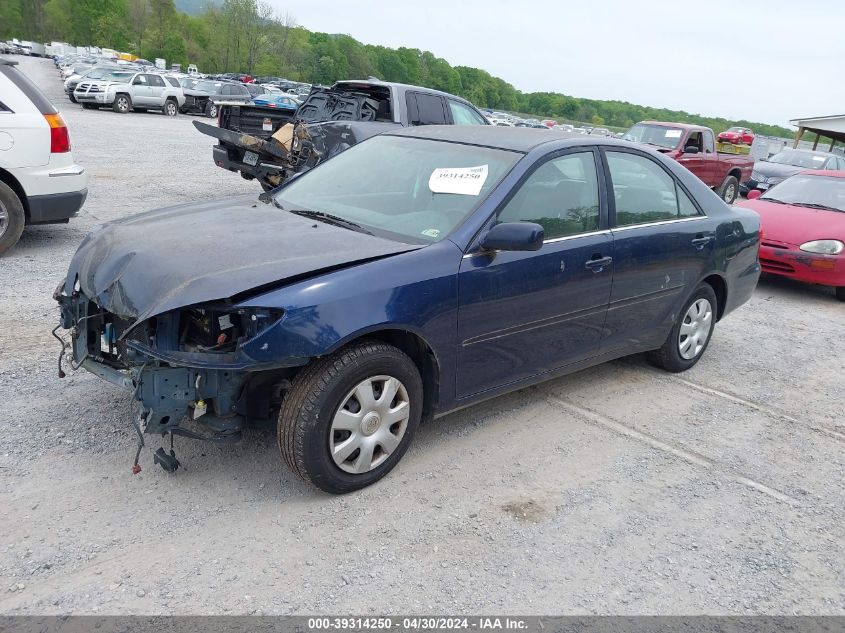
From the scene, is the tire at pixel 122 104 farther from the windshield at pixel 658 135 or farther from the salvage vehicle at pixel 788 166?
the salvage vehicle at pixel 788 166

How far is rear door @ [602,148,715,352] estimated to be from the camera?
15.0 feet

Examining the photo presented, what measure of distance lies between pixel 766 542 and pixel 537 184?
7.00ft

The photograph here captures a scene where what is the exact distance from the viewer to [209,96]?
3241 cm

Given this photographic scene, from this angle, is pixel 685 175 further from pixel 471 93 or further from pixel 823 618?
pixel 471 93

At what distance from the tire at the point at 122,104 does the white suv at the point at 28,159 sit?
2258 centimetres

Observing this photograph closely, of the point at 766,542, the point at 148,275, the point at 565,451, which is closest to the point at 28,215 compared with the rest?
the point at 148,275

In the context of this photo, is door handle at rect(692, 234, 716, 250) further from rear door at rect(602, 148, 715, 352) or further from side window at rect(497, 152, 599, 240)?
side window at rect(497, 152, 599, 240)

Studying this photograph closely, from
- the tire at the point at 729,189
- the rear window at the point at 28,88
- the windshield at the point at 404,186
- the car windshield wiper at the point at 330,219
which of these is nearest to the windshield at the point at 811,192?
the tire at the point at 729,189

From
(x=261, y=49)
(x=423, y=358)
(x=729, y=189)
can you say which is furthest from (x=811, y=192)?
(x=261, y=49)

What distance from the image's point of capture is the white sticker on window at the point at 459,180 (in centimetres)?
399

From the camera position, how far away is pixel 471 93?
384 ft

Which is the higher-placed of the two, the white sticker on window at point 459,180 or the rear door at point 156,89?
the white sticker on window at point 459,180

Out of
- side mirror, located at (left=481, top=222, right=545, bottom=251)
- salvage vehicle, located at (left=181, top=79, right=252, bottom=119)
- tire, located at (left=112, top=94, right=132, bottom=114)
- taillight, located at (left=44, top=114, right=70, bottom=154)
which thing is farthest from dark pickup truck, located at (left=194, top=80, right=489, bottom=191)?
salvage vehicle, located at (left=181, top=79, right=252, bottom=119)

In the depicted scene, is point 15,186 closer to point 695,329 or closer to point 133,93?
point 695,329
